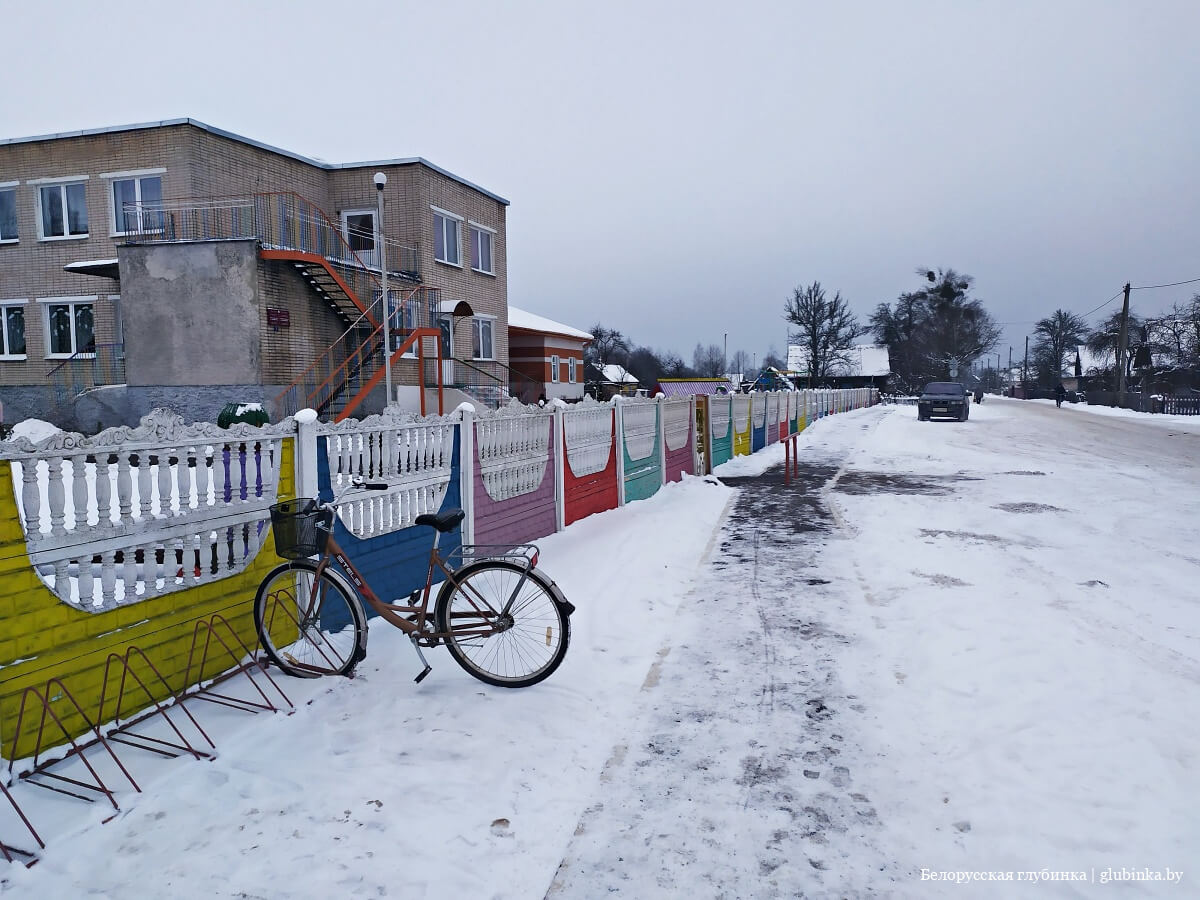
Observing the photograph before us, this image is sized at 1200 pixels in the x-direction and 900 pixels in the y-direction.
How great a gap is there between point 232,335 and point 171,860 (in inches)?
762

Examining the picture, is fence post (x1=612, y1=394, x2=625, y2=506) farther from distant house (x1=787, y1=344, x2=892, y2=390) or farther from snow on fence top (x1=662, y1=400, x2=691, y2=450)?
distant house (x1=787, y1=344, x2=892, y2=390)

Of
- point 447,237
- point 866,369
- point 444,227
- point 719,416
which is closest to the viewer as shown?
point 719,416

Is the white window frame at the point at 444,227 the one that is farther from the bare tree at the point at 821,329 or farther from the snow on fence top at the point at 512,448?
the bare tree at the point at 821,329

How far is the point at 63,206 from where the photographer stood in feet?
75.5

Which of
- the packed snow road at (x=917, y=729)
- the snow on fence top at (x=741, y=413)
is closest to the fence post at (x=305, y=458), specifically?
the packed snow road at (x=917, y=729)

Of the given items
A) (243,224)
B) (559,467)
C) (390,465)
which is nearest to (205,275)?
(243,224)

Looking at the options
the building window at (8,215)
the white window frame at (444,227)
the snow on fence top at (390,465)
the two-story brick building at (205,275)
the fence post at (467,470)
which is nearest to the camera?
the snow on fence top at (390,465)

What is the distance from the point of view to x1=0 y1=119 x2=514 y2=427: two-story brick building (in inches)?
789

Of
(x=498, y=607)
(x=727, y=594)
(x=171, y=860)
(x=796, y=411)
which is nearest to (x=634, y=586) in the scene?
(x=727, y=594)

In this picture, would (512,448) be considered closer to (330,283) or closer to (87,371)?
(330,283)

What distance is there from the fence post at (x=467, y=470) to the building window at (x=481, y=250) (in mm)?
22717

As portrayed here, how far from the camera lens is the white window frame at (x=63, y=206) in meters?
22.7

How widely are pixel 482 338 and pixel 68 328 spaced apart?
13253 mm

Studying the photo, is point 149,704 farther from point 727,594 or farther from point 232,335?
point 232,335
